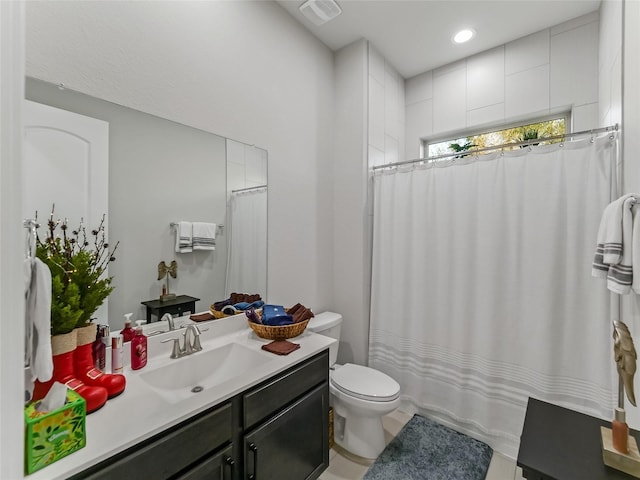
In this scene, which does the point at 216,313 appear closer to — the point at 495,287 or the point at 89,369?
the point at 89,369

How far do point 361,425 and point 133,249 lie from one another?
1.65 m

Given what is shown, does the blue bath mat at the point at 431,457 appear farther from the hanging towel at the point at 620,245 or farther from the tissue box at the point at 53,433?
the tissue box at the point at 53,433

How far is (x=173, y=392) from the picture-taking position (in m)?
1.30

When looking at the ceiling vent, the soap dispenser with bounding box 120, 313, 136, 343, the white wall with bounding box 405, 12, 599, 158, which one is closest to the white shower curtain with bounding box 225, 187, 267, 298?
the soap dispenser with bounding box 120, 313, 136, 343

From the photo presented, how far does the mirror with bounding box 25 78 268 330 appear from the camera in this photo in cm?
132

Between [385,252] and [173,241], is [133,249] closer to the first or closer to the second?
[173,241]

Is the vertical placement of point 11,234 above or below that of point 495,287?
above

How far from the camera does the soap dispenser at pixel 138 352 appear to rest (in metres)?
1.26

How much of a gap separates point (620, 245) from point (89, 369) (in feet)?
6.75

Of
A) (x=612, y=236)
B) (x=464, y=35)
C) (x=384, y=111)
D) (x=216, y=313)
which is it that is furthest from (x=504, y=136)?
(x=216, y=313)

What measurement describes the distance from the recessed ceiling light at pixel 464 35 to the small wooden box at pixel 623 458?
263 centimetres

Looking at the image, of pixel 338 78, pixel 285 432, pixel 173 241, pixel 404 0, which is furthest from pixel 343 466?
pixel 404 0

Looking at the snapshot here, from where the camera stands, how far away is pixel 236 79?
1.83m

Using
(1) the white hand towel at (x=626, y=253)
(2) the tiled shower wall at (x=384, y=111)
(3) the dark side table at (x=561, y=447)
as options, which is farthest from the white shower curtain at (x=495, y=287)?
(3) the dark side table at (x=561, y=447)
